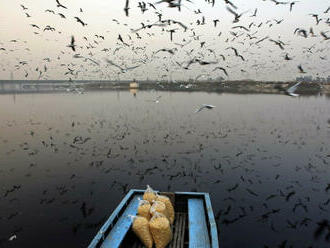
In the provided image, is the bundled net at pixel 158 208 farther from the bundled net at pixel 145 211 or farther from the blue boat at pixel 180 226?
the blue boat at pixel 180 226

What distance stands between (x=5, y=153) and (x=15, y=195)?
1143 cm

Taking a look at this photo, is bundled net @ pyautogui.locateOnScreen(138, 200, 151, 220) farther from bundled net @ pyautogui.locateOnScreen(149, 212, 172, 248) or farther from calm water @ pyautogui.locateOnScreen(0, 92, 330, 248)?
calm water @ pyautogui.locateOnScreen(0, 92, 330, 248)

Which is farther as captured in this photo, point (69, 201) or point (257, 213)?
point (69, 201)

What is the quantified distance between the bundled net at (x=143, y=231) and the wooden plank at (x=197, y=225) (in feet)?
4.51

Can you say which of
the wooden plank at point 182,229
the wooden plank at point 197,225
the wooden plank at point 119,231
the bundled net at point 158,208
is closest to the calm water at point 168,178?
the wooden plank at point 197,225

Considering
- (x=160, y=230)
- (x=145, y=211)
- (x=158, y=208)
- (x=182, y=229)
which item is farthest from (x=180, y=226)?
(x=160, y=230)

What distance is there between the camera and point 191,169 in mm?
20500

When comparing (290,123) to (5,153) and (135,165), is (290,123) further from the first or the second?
(5,153)

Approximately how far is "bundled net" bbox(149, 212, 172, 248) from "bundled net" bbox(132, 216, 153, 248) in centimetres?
14

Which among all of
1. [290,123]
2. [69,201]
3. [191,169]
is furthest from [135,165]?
[290,123]

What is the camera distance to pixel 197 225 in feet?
29.1

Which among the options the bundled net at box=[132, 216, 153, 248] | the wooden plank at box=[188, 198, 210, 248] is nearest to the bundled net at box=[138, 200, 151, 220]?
the bundled net at box=[132, 216, 153, 248]

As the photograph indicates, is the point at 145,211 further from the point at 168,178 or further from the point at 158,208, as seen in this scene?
the point at 168,178

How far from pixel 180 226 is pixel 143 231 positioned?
2.11 metres
